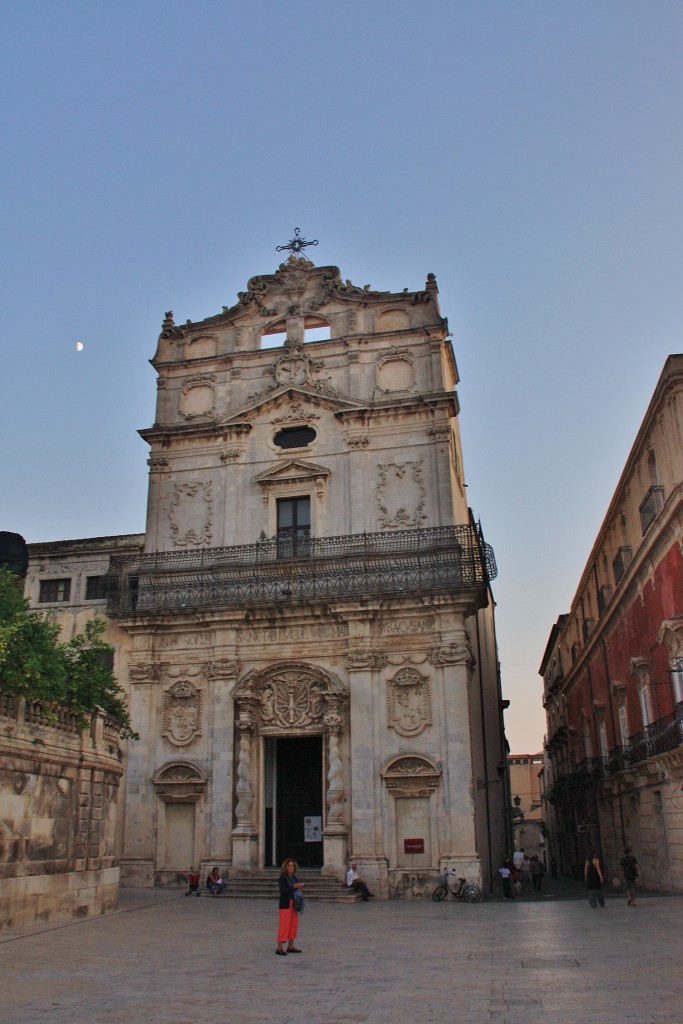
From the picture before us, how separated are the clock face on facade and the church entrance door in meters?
11.6

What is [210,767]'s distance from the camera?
82.5 feet

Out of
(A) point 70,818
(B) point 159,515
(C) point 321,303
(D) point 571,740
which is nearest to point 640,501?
(C) point 321,303

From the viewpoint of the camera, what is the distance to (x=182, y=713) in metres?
26.0

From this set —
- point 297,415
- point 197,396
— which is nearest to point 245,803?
point 297,415

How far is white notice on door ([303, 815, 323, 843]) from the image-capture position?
25328 mm

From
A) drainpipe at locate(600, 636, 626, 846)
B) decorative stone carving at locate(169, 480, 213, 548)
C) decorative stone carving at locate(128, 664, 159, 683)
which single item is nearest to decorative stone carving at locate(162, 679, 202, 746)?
decorative stone carving at locate(128, 664, 159, 683)

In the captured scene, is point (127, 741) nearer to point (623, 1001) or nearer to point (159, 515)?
point (159, 515)

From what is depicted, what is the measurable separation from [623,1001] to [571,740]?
114ft

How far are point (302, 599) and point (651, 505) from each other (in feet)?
32.5

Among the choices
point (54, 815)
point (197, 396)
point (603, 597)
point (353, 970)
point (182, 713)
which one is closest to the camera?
point (353, 970)

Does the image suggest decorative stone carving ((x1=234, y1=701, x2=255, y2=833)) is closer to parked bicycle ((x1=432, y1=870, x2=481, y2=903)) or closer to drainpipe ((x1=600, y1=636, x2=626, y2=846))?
parked bicycle ((x1=432, y1=870, x2=481, y2=903))

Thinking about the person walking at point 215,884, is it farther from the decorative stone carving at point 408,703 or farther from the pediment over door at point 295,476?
the pediment over door at point 295,476

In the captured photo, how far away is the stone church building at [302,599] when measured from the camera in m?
24.0

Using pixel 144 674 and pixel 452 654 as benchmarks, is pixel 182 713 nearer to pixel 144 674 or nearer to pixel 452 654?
pixel 144 674
